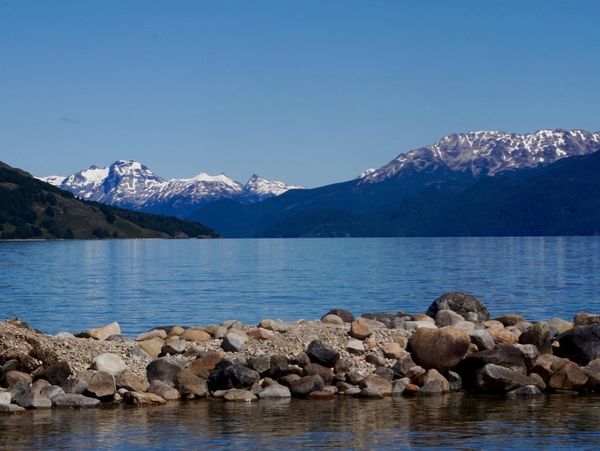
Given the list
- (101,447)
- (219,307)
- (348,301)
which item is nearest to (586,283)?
(348,301)

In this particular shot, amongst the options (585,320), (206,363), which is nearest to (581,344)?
(585,320)

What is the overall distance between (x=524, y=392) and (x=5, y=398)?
16.5 m

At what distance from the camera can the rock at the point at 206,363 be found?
30859 millimetres

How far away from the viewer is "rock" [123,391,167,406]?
1117 inches

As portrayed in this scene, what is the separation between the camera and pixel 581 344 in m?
32.9

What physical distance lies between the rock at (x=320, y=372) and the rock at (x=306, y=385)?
58cm

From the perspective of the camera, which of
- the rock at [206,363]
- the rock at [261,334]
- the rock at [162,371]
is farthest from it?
the rock at [261,334]

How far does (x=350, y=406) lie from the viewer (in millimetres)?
27812

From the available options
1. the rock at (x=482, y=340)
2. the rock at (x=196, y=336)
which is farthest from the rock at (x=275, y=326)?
the rock at (x=482, y=340)

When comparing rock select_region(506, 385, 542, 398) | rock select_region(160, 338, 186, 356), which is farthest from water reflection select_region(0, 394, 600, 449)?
rock select_region(160, 338, 186, 356)

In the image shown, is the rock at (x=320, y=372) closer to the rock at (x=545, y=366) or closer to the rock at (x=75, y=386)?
the rock at (x=545, y=366)

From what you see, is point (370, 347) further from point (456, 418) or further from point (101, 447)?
point (101, 447)

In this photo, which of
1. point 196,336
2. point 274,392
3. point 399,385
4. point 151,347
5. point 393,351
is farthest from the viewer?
point 196,336

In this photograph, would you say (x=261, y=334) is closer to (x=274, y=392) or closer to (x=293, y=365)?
(x=293, y=365)
